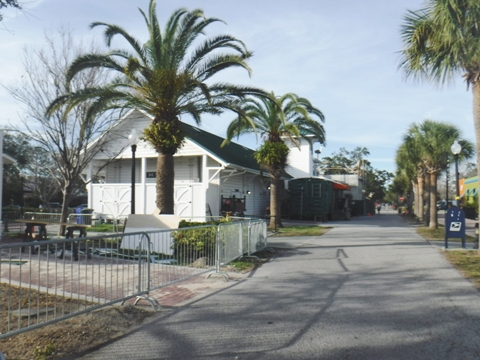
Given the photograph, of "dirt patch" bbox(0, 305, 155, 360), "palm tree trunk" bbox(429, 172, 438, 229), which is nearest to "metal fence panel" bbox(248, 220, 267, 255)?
"dirt patch" bbox(0, 305, 155, 360)

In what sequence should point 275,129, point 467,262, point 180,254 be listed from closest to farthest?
point 180,254
point 467,262
point 275,129

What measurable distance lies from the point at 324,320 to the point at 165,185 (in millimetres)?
9703

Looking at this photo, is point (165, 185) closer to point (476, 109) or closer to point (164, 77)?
point (164, 77)

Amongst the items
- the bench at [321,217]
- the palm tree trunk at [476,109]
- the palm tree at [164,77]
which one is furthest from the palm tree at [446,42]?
the bench at [321,217]

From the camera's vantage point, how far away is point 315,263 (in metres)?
11.5

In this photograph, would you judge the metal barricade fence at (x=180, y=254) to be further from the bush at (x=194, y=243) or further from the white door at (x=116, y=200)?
the white door at (x=116, y=200)

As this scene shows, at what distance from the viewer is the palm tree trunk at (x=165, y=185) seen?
15008 mm

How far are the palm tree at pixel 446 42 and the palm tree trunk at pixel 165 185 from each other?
25.6ft

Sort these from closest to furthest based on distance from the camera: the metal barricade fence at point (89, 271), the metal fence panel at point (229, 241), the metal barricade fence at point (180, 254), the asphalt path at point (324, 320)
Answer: the asphalt path at point (324, 320) < the metal barricade fence at point (89, 271) < the metal barricade fence at point (180, 254) < the metal fence panel at point (229, 241)

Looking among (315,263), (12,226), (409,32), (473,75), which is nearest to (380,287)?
(315,263)

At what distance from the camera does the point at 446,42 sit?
11281 millimetres

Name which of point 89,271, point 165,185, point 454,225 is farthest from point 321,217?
point 89,271

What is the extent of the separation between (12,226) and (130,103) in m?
13.3

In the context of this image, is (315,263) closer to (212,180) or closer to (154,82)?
(154,82)
